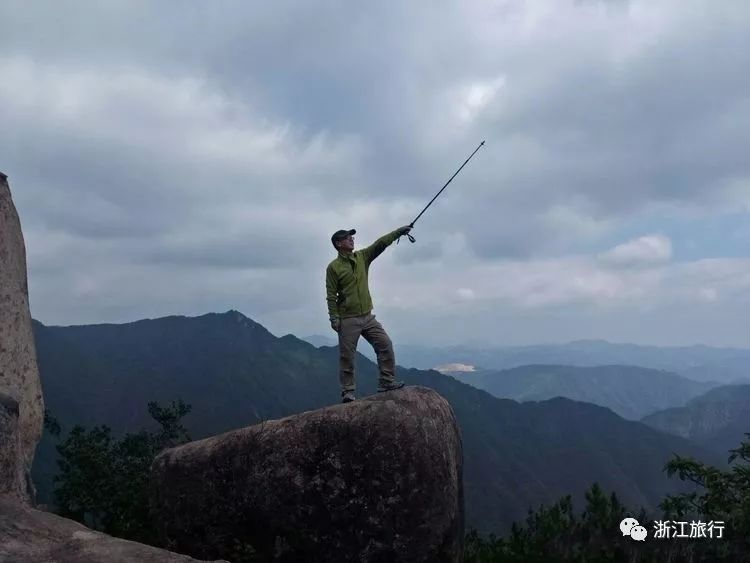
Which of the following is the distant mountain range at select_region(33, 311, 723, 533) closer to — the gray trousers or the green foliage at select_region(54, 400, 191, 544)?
the green foliage at select_region(54, 400, 191, 544)

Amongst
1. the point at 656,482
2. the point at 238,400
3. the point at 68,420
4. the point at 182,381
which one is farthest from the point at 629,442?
the point at 68,420

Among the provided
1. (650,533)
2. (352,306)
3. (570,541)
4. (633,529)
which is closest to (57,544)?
(352,306)

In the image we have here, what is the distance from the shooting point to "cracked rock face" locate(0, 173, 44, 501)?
36.0ft

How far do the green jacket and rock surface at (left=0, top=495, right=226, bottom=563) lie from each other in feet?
15.2

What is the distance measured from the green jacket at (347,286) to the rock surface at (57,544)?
183 inches

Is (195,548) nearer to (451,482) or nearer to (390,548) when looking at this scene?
(390,548)

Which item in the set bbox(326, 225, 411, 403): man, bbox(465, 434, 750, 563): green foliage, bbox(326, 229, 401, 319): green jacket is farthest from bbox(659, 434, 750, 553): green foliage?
bbox(326, 229, 401, 319): green jacket

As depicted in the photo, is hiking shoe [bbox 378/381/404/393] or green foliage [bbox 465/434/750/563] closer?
hiking shoe [bbox 378/381/404/393]

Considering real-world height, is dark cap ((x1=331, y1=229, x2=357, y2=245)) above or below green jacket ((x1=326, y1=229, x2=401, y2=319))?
above

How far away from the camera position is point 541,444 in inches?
7505

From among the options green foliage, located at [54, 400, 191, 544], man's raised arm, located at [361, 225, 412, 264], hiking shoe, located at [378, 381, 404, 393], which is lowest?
green foliage, located at [54, 400, 191, 544]

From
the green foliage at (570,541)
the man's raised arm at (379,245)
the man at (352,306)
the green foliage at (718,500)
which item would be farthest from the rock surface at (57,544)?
the green foliage at (718,500)

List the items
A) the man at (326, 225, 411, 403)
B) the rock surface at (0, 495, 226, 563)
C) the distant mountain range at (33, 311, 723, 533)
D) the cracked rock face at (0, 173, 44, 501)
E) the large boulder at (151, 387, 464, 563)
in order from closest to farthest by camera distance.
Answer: the rock surface at (0, 495, 226, 563) < the large boulder at (151, 387, 464, 563) < the man at (326, 225, 411, 403) < the cracked rock face at (0, 173, 44, 501) < the distant mountain range at (33, 311, 723, 533)

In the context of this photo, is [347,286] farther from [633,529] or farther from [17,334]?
[633,529]
